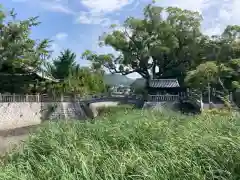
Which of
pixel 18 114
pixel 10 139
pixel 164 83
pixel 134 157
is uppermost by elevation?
pixel 164 83

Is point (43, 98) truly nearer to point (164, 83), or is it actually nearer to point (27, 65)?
point (27, 65)

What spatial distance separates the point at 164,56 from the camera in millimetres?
29844

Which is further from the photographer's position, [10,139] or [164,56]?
[164,56]

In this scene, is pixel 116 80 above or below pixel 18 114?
above

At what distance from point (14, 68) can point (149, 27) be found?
11816 millimetres

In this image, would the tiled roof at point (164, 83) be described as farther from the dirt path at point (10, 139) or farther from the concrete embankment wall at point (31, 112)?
the dirt path at point (10, 139)

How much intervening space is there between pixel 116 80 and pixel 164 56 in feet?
16.2

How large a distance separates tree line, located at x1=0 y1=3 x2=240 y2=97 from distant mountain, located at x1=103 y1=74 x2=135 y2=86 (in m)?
0.74

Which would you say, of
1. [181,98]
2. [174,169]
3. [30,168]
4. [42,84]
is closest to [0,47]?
[42,84]

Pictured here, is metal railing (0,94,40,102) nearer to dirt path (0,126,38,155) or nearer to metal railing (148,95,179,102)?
dirt path (0,126,38,155)

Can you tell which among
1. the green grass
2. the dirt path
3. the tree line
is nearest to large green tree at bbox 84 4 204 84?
the tree line

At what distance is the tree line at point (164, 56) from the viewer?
2435cm

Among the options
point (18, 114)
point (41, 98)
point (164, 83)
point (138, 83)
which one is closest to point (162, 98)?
point (164, 83)

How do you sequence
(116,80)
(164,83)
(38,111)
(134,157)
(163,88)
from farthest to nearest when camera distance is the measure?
(116,80) < (164,83) < (163,88) < (38,111) < (134,157)
